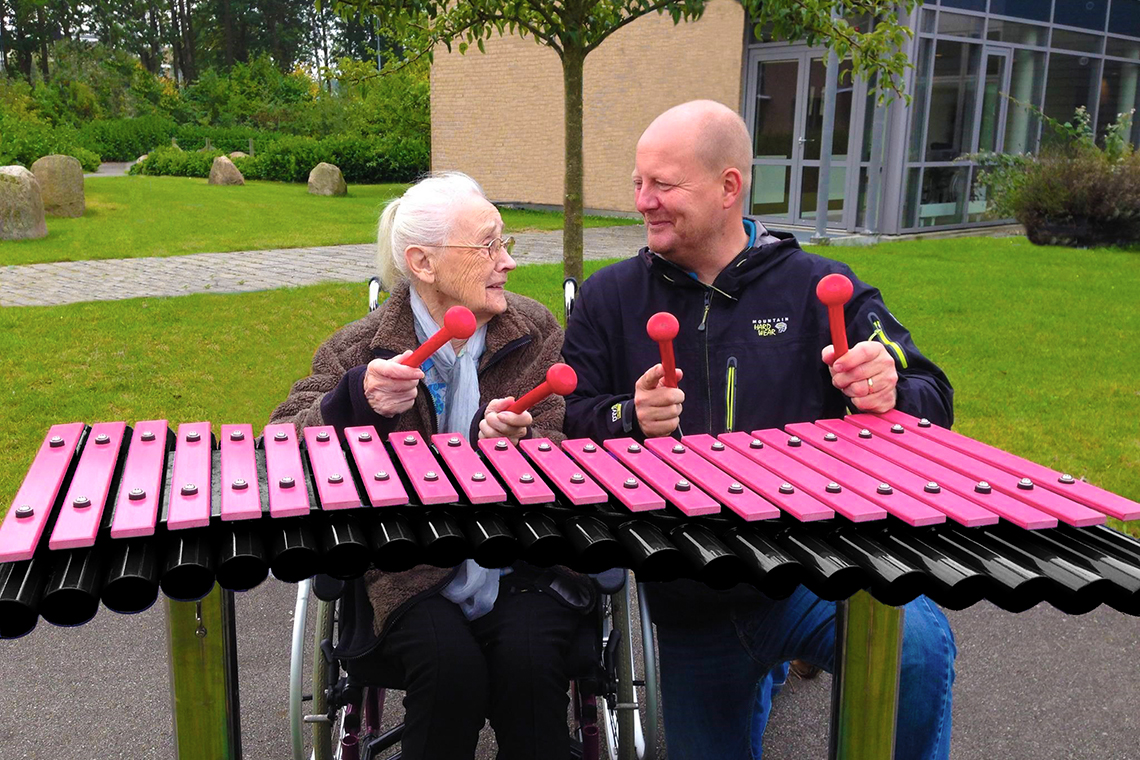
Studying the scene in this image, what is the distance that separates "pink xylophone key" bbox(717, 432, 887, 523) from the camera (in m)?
1.73

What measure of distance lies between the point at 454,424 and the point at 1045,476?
4.77 ft

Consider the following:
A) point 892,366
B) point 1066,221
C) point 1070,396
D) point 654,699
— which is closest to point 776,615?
point 654,699

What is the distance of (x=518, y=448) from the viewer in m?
2.13

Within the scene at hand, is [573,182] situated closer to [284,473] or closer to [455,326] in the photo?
[455,326]

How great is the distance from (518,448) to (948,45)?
14.5 metres

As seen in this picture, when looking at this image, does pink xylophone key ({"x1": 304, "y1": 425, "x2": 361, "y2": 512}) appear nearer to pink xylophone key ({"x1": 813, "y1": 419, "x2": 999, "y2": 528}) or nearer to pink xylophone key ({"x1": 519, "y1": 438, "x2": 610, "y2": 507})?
pink xylophone key ({"x1": 519, "y1": 438, "x2": 610, "y2": 507})

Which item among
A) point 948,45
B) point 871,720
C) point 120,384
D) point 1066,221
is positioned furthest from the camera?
point 948,45

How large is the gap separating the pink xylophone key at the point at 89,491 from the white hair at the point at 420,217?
0.99 metres

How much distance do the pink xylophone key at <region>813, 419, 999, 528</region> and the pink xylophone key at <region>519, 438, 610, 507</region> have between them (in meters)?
0.53

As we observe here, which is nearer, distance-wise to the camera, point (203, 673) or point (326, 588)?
point (203, 673)

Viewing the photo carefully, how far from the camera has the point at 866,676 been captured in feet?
6.48

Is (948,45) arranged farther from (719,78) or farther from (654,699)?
(654,699)

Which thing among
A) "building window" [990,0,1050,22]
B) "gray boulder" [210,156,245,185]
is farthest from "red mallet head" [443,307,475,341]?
"gray boulder" [210,156,245,185]

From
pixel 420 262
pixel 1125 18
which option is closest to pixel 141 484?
pixel 420 262
